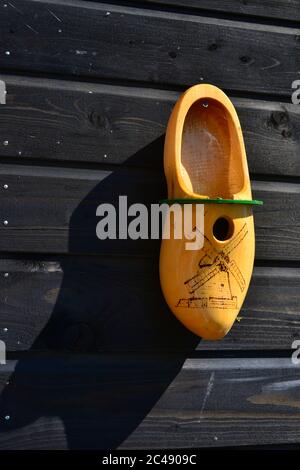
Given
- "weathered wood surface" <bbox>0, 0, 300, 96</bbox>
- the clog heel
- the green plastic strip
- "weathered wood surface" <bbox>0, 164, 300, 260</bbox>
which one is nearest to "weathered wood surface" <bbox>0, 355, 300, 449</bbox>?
the clog heel

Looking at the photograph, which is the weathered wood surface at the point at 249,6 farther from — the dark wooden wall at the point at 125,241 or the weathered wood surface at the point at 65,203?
the weathered wood surface at the point at 65,203

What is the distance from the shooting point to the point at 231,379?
167 cm

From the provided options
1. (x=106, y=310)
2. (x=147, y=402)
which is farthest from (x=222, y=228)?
(x=147, y=402)

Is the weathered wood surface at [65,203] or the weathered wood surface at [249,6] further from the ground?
the weathered wood surface at [249,6]

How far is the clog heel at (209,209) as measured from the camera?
5.04 feet

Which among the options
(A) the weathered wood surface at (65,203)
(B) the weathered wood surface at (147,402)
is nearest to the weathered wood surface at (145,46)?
(A) the weathered wood surface at (65,203)

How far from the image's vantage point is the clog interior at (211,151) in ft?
5.37

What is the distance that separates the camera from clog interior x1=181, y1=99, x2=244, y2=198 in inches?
64.4

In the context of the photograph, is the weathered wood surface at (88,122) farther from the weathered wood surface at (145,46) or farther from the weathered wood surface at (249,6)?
the weathered wood surface at (249,6)

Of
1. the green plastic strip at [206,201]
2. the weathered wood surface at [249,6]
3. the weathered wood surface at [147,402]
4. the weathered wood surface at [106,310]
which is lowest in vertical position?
the weathered wood surface at [147,402]

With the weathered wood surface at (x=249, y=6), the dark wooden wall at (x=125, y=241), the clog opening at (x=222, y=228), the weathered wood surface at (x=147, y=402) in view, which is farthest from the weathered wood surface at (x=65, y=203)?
the weathered wood surface at (x=249, y=6)

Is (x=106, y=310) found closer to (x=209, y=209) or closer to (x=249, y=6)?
(x=209, y=209)

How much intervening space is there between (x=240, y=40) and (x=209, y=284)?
0.60 m

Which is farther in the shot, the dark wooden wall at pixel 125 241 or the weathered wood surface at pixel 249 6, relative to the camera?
the weathered wood surface at pixel 249 6
